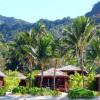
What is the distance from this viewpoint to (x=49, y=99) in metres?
37.2

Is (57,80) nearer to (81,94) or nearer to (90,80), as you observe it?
(90,80)

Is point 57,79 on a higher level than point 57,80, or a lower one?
higher

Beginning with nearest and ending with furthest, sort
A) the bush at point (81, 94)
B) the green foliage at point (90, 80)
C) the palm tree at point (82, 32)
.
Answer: the bush at point (81, 94) → the palm tree at point (82, 32) → the green foliage at point (90, 80)

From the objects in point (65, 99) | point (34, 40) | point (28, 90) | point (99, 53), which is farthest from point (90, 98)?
point (34, 40)

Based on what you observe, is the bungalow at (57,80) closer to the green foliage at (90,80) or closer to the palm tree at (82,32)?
the green foliage at (90,80)

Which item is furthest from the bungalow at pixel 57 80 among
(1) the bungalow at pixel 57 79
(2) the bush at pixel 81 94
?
(2) the bush at pixel 81 94

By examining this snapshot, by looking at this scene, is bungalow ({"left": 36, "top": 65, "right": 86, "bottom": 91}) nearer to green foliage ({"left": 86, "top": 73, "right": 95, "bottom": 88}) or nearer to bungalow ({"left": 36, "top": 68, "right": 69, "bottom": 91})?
bungalow ({"left": 36, "top": 68, "right": 69, "bottom": 91})

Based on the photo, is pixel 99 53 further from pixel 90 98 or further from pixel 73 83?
pixel 90 98

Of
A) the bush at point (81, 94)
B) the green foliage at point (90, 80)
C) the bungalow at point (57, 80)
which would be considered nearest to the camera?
the bush at point (81, 94)

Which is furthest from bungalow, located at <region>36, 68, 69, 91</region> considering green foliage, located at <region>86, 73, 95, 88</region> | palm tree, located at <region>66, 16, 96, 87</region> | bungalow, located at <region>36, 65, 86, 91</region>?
palm tree, located at <region>66, 16, 96, 87</region>

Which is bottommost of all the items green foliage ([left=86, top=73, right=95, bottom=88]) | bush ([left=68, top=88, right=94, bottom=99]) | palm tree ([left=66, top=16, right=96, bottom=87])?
bush ([left=68, top=88, right=94, bottom=99])

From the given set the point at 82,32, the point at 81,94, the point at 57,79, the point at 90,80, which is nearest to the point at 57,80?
the point at 57,79

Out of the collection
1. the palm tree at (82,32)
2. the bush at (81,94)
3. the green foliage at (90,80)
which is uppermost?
the palm tree at (82,32)

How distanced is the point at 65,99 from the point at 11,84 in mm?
17649
